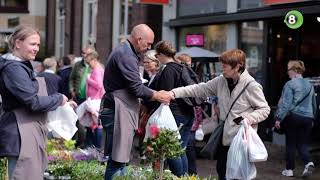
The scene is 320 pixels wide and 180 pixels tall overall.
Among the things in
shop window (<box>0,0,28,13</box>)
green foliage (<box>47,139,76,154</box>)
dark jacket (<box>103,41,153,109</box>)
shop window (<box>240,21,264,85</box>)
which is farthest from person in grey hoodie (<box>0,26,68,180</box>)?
shop window (<box>0,0,28,13</box>)

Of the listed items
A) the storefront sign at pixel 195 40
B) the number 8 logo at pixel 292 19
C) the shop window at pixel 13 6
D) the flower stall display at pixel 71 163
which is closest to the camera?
the flower stall display at pixel 71 163

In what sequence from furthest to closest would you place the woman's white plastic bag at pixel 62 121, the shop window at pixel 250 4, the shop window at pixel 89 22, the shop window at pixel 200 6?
the shop window at pixel 89 22, the shop window at pixel 200 6, the shop window at pixel 250 4, the woman's white plastic bag at pixel 62 121

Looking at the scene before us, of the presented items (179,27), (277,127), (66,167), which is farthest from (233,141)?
(179,27)

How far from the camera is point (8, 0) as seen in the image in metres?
26.7

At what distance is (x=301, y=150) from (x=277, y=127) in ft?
1.69

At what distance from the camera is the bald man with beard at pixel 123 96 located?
5.81 metres

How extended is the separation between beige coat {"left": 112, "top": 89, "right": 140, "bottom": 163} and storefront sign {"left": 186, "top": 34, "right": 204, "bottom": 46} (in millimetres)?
8125

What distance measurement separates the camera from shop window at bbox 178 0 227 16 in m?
13.2

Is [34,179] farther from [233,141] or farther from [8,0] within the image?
[8,0]

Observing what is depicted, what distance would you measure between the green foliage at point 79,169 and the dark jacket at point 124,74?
3.46 ft

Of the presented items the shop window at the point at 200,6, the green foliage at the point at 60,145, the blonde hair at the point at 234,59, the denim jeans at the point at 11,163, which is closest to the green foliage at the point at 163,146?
the blonde hair at the point at 234,59

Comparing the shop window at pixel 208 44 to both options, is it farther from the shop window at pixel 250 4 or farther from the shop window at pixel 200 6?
the shop window at pixel 250 4

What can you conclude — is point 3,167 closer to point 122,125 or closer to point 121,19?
point 122,125

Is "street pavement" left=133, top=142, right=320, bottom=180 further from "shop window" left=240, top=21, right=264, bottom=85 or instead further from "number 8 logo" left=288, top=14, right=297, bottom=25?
"number 8 logo" left=288, top=14, right=297, bottom=25
